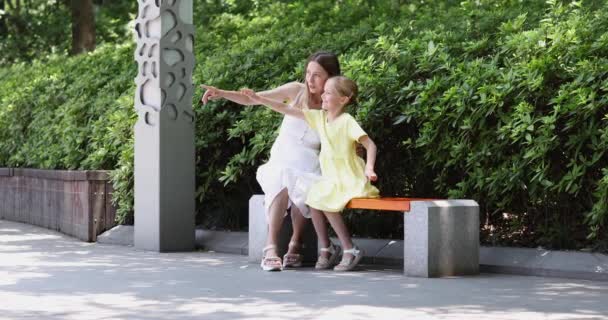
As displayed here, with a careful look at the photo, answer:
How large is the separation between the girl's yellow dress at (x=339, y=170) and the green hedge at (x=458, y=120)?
0.62 meters

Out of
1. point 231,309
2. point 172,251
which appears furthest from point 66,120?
point 231,309

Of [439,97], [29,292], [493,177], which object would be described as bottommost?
[29,292]

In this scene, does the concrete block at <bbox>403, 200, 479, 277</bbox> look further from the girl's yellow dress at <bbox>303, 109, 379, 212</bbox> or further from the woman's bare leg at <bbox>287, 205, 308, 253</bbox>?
the woman's bare leg at <bbox>287, 205, 308, 253</bbox>

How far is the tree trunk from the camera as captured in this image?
89.8 ft

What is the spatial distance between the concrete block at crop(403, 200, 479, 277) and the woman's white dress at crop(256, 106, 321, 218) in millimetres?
1091

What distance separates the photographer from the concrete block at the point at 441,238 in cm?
850

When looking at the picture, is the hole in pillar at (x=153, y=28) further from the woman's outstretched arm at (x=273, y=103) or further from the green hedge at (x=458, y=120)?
the woman's outstretched arm at (x=273, y=103)

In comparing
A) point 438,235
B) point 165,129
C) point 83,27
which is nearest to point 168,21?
point 165,129

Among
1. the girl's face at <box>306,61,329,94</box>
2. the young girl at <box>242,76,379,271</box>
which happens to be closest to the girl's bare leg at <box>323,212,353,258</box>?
the young girl at <box>242,76,379,271</box>

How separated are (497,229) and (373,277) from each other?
168cm

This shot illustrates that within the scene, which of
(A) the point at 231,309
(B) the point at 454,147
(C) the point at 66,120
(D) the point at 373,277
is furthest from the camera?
(C) the point at 66,120

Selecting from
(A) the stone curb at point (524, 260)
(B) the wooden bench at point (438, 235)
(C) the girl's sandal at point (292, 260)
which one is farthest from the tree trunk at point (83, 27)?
(B) the wooden bench at point (438, 235)

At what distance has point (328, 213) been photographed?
29.9ft

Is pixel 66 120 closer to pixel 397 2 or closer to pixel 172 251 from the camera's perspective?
pixel 172 251
